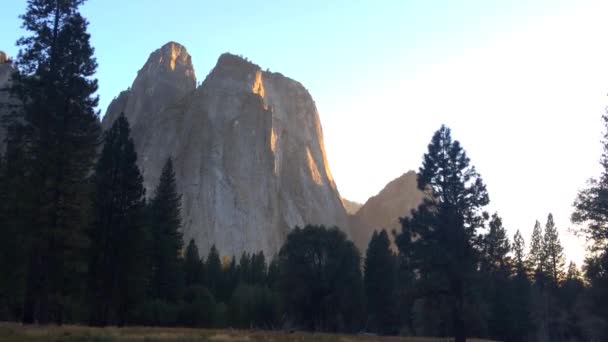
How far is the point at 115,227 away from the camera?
3938cm

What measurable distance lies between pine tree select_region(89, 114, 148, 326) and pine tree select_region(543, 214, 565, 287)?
2330 inches

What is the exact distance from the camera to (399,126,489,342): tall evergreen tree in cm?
3275

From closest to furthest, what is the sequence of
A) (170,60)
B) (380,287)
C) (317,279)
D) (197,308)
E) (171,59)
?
(317,279)
(197,308)
(380,287)
(170,60)
(171,59)

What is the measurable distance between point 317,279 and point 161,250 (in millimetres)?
13304

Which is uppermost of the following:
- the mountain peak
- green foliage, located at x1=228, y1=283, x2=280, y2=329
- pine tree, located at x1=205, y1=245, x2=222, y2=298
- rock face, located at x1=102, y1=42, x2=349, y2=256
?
the mountain peak

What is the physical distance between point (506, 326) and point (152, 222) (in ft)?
134

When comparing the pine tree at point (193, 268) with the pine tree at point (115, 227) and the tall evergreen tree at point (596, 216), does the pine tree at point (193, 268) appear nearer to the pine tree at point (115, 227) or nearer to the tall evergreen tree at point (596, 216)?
the pine tree at point (115, 227)

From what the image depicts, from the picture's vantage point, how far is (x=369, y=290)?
6500 centimetres

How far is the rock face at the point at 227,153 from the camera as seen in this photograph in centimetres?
14538

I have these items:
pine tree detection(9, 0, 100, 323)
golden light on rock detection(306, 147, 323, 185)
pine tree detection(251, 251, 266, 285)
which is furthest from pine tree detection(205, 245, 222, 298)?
golden light on rock detection(306, 147, 323, 185)

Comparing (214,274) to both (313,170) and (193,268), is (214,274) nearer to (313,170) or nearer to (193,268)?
(193,268)

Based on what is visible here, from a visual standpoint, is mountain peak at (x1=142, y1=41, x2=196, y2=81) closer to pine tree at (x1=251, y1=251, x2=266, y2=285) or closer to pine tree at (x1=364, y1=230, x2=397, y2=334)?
pine tree at (x1=251, y1=251, x2=266, y2=285)

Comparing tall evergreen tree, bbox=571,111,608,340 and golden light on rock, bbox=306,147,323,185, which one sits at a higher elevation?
golden light on rock, bbox=306,147,323,185

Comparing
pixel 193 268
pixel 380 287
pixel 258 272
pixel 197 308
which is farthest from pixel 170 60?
pixel 197 308
